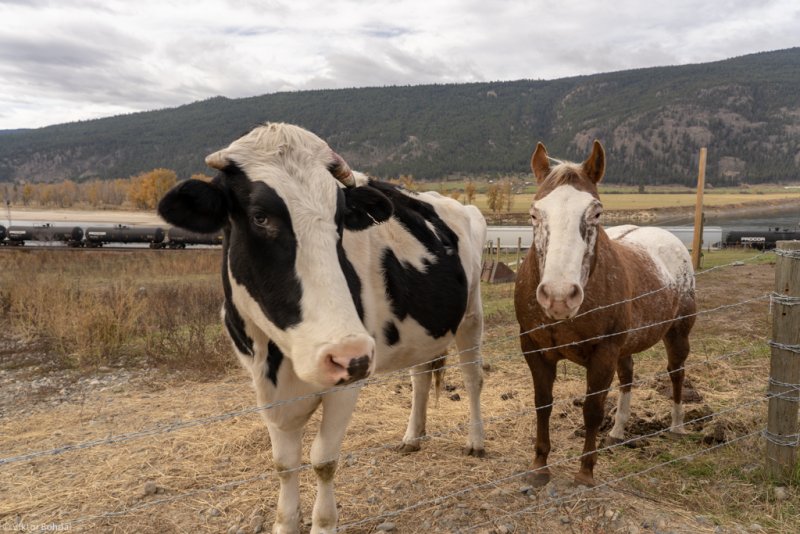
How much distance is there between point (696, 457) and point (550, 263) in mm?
2751

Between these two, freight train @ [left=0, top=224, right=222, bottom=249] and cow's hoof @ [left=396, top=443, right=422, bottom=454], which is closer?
cow's hoof @ [left=396, top=443, right=422, bottom=454]

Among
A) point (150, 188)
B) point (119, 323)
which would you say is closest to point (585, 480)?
point (119, 323)

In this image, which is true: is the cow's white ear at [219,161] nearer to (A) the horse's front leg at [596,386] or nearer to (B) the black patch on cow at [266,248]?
(B) the black patch on cow at [266,248]

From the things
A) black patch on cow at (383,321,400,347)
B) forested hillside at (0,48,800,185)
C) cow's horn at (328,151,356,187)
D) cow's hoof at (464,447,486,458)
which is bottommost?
cow's hoof at (464,447,486,458)

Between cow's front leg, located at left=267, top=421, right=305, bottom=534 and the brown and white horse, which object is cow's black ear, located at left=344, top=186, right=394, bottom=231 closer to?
the brown and white horse

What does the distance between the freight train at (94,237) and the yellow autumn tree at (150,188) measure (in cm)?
5019

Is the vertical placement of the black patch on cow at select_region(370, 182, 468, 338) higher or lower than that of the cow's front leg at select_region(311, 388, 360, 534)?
higher

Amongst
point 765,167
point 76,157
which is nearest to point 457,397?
point 765,167

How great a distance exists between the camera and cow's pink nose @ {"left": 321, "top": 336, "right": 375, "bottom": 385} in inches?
85.6

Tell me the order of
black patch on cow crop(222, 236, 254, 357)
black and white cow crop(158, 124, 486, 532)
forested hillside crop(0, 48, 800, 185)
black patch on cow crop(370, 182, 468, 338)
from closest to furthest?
black and white cow crop(158, 124, 486, 532), black patch on cow crop(222, 236, 254, 357), black patch on cow crop(370, 182, 468, 338), forested hillside crop(0, 48, 800, 185)

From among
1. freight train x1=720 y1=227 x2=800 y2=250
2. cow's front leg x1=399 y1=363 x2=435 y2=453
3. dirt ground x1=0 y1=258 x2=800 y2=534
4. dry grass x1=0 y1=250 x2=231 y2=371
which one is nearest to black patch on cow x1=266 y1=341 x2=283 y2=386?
dirt ground x1=0 y1=258 x2=800 y2=534

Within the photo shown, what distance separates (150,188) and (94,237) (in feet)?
191

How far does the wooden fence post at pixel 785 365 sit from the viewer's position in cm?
366

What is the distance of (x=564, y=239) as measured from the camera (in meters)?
3.29
